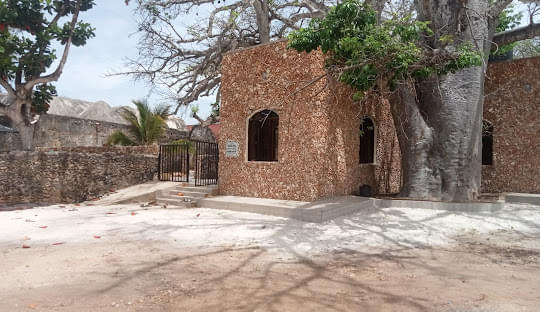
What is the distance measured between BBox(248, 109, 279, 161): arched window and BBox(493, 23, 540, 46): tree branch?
6.48 metres

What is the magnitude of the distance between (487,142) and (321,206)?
816 centimetres

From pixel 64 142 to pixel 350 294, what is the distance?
651 inches

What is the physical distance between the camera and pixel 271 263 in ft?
14.5

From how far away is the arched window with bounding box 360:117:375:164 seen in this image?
1037 centimetres

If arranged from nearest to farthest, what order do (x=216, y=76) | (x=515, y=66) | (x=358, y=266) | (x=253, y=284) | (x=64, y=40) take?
(x=253, y=284)
(x=358, y=266)
(x=515, y=66)
(x=216, y=76)
(x=64, y=40)

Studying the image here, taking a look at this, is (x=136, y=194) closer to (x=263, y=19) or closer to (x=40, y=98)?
(x=263, y=19)

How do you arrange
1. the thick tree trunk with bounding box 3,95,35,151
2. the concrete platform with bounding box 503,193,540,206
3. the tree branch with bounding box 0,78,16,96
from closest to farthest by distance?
the concrete platform with bounding box 503,193,540,206, the tree branch with bounding box 0,78,16,96, the thick tree trunk with bounding box 3,95,35,151

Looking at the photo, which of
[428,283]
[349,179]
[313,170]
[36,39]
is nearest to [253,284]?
[428,283]

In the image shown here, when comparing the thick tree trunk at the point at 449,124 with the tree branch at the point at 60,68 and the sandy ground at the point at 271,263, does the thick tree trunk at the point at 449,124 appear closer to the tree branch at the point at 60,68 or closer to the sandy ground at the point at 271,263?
the sandy ground at the point at 271,263

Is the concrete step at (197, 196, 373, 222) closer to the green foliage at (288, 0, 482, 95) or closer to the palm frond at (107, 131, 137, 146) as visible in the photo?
the green foliage at (288, 0, 482, 95)

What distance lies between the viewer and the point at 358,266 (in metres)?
4.36

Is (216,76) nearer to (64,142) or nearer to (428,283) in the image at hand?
(64,142)

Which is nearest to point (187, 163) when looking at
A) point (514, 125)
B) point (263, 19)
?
point (263, 19)

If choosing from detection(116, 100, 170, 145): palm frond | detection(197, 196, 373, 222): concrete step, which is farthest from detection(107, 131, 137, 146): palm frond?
detection(197, 196, 373, 222): concrete step
